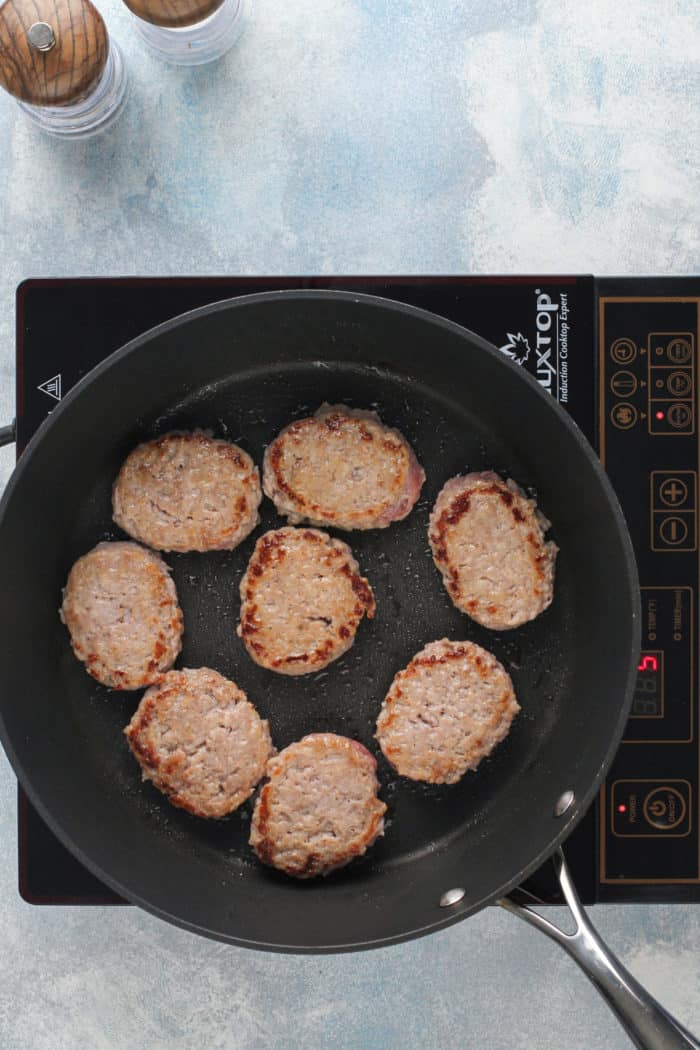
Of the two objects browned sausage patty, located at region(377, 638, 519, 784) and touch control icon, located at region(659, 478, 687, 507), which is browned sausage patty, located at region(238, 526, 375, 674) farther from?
touch control icon, located at region(659, 478, 687, 507)

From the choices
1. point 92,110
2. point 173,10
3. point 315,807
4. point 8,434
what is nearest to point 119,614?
point 8,434

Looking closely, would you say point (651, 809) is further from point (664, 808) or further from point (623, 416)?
point (623, 416)

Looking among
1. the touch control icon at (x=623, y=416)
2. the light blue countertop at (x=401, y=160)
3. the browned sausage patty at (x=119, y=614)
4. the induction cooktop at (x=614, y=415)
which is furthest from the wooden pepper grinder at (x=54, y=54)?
the touch control icon at (x=623, y=416)

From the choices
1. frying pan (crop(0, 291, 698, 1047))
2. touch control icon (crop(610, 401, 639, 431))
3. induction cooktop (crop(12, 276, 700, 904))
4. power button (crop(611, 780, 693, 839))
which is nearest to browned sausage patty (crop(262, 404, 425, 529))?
frying pan (crop(0, 291, 698, 1047))

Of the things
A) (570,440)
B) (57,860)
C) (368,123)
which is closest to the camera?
(570,440)

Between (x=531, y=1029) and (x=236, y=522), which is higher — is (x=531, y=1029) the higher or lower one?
the lower one

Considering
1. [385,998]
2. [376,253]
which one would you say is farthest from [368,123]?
[385,998]

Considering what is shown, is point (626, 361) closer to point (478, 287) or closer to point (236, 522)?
point (478, 287)
